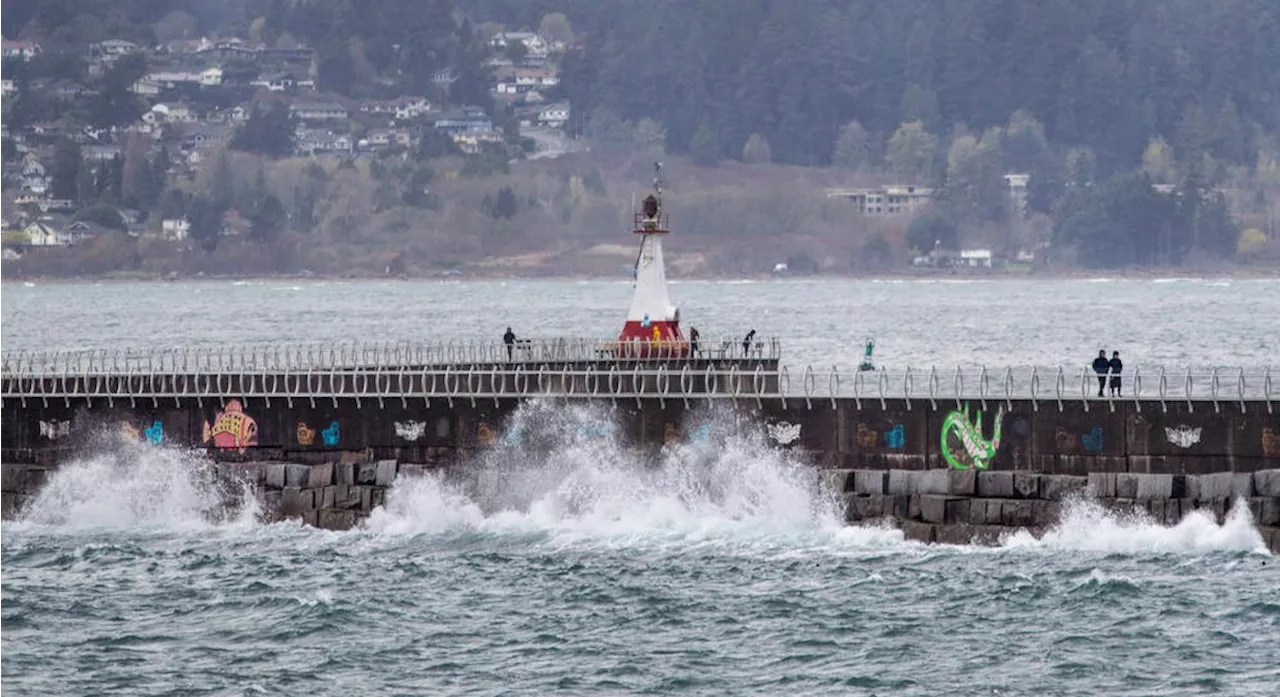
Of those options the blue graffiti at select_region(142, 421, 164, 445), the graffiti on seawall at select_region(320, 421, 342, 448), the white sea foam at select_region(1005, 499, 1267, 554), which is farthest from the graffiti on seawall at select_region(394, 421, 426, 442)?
the white sea foam at select_region(1005, 499, 1267, 554)

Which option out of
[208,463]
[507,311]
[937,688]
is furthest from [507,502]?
[507,311]

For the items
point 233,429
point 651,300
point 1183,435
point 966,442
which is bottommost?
point 233,429

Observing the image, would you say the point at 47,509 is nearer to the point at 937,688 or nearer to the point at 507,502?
the point at 507,502

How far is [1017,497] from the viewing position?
50719mm

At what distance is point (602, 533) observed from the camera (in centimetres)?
5372

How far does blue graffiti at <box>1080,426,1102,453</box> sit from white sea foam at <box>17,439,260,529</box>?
1683cm

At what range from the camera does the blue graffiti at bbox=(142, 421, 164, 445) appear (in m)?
57.7

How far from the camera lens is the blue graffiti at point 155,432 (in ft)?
189

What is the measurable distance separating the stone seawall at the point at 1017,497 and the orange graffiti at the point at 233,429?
12.2 m

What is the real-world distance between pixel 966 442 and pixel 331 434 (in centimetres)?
1305

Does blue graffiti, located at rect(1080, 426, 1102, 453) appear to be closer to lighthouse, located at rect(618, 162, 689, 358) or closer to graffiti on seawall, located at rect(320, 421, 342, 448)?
lighthouse, located at rect(618, 162, 689, 358)

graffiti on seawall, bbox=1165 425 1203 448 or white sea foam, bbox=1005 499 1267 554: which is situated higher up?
graffiti on seawall, bbox=1165 425 1203 448

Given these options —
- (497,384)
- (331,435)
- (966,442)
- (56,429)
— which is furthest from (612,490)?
(56,429)

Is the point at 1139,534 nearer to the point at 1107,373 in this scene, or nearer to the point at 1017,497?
the point at 1017,497
